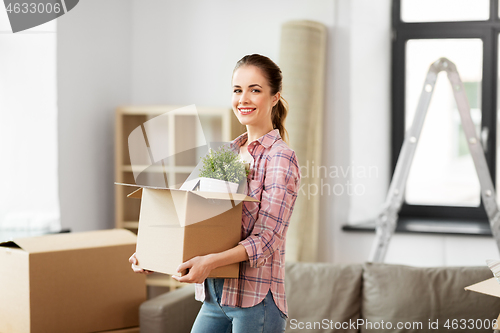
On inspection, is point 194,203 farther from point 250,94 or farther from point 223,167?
point 250,94

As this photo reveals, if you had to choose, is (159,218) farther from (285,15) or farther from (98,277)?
(285,15)

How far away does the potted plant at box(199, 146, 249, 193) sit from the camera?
1074 mm

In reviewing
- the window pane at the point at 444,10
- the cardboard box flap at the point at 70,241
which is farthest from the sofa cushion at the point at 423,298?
the window pane at the point at 444,10

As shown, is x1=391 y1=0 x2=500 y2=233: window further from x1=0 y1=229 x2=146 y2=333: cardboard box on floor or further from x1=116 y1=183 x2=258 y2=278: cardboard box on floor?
x1=116 y1=183 x2=258 y2=278: cardboard box on floor

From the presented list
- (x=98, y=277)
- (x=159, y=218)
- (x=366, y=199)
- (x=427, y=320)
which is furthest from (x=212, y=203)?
(x=366, y=199)

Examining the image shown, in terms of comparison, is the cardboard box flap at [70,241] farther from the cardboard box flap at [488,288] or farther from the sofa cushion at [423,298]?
the cardboard box flap at [488,288]

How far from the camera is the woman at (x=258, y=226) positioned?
44.0 inches

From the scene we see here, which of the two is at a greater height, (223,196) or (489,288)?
(223,196)

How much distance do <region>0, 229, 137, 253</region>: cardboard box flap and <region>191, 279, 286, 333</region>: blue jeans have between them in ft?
2.40

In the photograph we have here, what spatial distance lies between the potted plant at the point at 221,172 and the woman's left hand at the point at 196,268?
0.51 ft

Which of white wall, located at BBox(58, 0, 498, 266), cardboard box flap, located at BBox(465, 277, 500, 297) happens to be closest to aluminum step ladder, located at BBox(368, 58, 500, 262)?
white wall, located at BBox(58, 0, 498, 266)

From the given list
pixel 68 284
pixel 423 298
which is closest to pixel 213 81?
pixel 68 284

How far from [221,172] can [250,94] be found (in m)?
0.22

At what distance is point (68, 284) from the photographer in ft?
5.62
